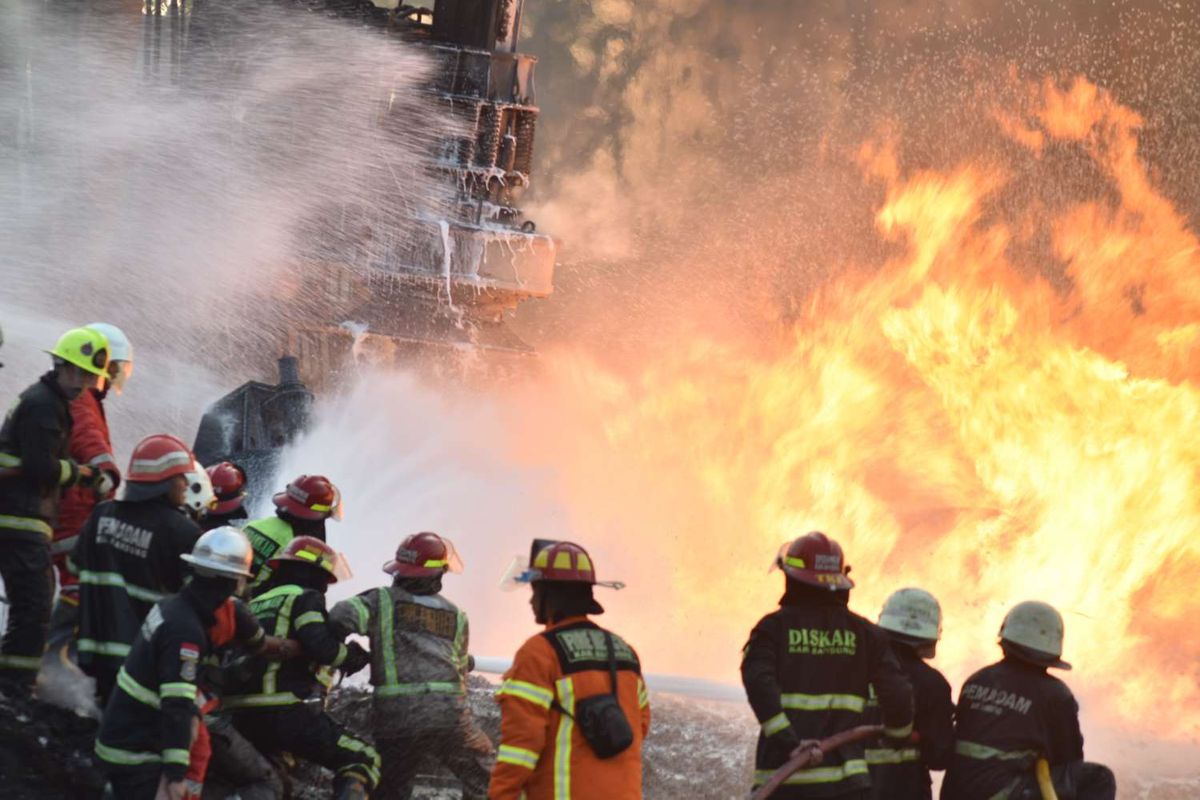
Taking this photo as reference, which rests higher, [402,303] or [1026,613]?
[402,303]

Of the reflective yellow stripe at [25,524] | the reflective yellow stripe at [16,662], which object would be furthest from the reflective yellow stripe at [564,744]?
the reflective yellow stripe at [16,662]

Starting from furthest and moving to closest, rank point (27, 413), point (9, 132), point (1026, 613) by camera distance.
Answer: point (9, 132) < point (27, 413) < point (1026, 613)

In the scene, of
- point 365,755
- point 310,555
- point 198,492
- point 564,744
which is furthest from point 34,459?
point 564,744

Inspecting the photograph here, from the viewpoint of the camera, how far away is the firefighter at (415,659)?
7.84 metres

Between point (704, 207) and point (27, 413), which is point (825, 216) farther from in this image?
point (27, 413)

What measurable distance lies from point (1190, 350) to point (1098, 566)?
8.75 ft

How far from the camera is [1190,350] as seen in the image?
15977 mm

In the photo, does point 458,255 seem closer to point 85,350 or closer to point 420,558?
point 85,350

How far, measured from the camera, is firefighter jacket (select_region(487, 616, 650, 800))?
560cm

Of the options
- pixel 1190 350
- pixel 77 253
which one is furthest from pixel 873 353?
pixel 77 253

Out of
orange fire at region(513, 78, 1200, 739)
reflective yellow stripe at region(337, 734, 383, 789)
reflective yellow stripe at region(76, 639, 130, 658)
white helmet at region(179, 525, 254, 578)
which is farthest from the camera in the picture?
orange fire at region(513, 78, 1200, 739)

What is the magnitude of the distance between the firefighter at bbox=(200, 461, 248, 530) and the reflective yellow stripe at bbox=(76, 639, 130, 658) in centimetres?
244

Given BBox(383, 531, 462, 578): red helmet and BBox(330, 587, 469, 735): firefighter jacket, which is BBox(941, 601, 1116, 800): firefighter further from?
BBox(383, 531, 462, 578): red helmet

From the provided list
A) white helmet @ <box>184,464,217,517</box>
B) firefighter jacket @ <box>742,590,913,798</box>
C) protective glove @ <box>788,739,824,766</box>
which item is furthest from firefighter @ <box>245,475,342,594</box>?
protective glove @ <box>788,739,824,766</box>
